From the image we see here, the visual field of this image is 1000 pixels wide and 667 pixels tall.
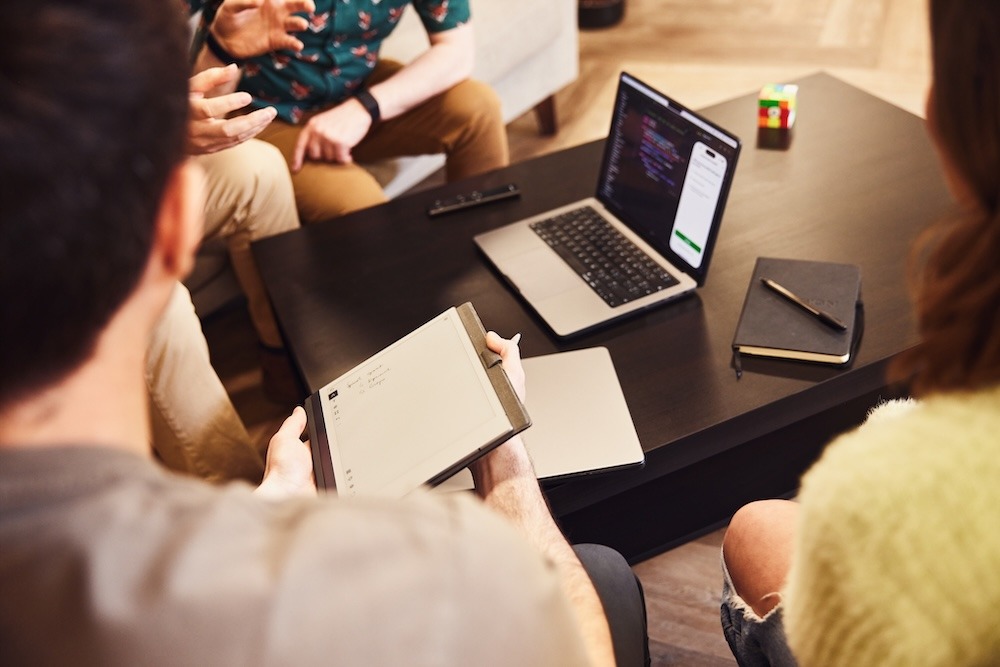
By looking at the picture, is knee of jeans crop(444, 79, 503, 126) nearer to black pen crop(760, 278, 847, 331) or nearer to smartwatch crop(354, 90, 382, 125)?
smartwatch crop(354, 90, 382, 125)

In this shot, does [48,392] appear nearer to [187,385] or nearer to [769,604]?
[769,604]

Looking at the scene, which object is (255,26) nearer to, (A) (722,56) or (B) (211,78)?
(B) (211,78)

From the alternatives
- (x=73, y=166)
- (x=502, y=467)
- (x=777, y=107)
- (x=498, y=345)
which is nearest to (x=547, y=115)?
(x=777, y=107)

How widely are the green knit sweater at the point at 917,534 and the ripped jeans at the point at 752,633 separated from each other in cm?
31

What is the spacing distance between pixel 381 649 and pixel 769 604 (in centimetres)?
59

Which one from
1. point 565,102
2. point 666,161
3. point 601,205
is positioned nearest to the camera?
point 666,161

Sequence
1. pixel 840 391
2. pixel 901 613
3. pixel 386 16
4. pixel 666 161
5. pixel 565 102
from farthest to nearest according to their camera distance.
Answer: pixel 565 102 → pixel 386 16 → pixel 666 161 → pixel 840 391 → pixel 901 613

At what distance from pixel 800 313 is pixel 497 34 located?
4.68 ft

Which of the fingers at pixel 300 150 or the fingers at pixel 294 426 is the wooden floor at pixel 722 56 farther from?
the fingers at pixel 294 426

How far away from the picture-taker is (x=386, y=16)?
1901 millimetres

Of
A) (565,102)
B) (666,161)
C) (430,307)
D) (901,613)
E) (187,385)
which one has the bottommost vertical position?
(565,102)

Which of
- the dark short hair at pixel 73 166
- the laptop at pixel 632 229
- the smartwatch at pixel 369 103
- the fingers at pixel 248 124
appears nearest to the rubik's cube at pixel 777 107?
the laptop at pixel 632 229

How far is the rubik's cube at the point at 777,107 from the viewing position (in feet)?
5.37

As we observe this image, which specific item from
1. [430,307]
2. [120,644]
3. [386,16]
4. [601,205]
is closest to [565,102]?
[386,16]
